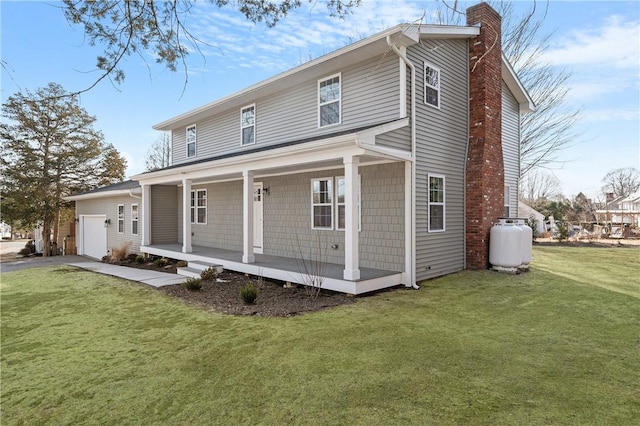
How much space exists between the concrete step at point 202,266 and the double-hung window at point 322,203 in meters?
2.93

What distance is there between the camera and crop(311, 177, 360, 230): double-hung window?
31.0 feet

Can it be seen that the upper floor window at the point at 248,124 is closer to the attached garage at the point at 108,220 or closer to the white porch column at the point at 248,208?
the white porch column at the point at 248,208

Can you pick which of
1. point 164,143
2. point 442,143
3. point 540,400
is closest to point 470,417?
point 540,400

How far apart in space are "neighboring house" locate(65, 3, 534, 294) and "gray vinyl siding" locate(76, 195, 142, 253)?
4.23 m

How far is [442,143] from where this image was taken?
913cm

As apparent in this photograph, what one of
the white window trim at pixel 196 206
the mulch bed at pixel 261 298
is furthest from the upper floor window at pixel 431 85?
the white window trim at pixel 196 206

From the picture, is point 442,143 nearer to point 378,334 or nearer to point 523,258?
point 523,258

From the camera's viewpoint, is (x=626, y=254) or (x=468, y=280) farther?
(x=626, y=254)

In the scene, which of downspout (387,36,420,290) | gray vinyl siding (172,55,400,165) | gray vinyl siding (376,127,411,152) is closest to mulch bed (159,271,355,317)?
downspout (387,36,420,290)

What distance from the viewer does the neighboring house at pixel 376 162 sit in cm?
786

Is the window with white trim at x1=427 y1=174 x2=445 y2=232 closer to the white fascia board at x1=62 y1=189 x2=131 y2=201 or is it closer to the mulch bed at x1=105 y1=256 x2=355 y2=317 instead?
the mulch bed at x1=105 y1=256 x2=355 y2=317

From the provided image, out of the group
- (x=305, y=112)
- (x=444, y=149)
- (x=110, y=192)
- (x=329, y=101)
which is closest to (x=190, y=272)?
(x=305, y=112)

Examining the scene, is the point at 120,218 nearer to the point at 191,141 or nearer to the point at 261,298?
the point at 191,141

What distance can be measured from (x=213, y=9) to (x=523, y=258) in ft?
30.3
